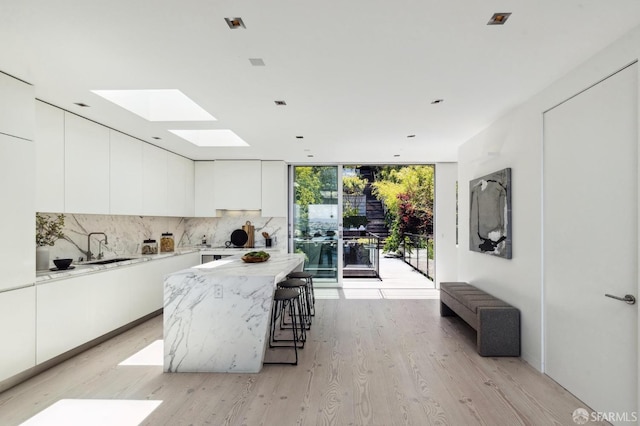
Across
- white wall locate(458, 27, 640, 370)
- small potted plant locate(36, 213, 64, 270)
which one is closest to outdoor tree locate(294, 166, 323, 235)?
white wall locate(458, 27, 640, 370)

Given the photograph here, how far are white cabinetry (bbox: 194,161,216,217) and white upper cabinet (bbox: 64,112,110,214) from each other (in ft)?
7.63

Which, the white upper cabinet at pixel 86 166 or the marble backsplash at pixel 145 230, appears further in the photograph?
the marble backsplash at pixel 145 230

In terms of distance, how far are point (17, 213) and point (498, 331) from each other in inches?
178

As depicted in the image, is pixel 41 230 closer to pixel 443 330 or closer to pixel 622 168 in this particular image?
pixel 443 330

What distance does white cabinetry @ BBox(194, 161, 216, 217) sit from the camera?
21.4ft

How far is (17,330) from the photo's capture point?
2.87 m

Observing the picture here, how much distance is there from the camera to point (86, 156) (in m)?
3.87

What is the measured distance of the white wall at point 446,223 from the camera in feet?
22.3

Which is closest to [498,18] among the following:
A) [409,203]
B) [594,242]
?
[594,242]

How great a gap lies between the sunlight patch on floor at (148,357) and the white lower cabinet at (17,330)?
775mm

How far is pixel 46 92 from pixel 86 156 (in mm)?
888

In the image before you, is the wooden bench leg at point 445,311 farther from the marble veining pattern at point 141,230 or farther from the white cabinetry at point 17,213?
the white cabinetry at point 17,213

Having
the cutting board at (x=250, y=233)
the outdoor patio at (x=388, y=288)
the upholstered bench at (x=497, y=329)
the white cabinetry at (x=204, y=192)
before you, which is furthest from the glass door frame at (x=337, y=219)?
the upholstered bench at (x=497, y=329)

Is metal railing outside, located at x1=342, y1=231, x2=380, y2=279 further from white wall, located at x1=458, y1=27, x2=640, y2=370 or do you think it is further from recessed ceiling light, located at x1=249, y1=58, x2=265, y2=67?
recessed ceiling light, located at x1=249, y1=58, x2=265, y2=67
